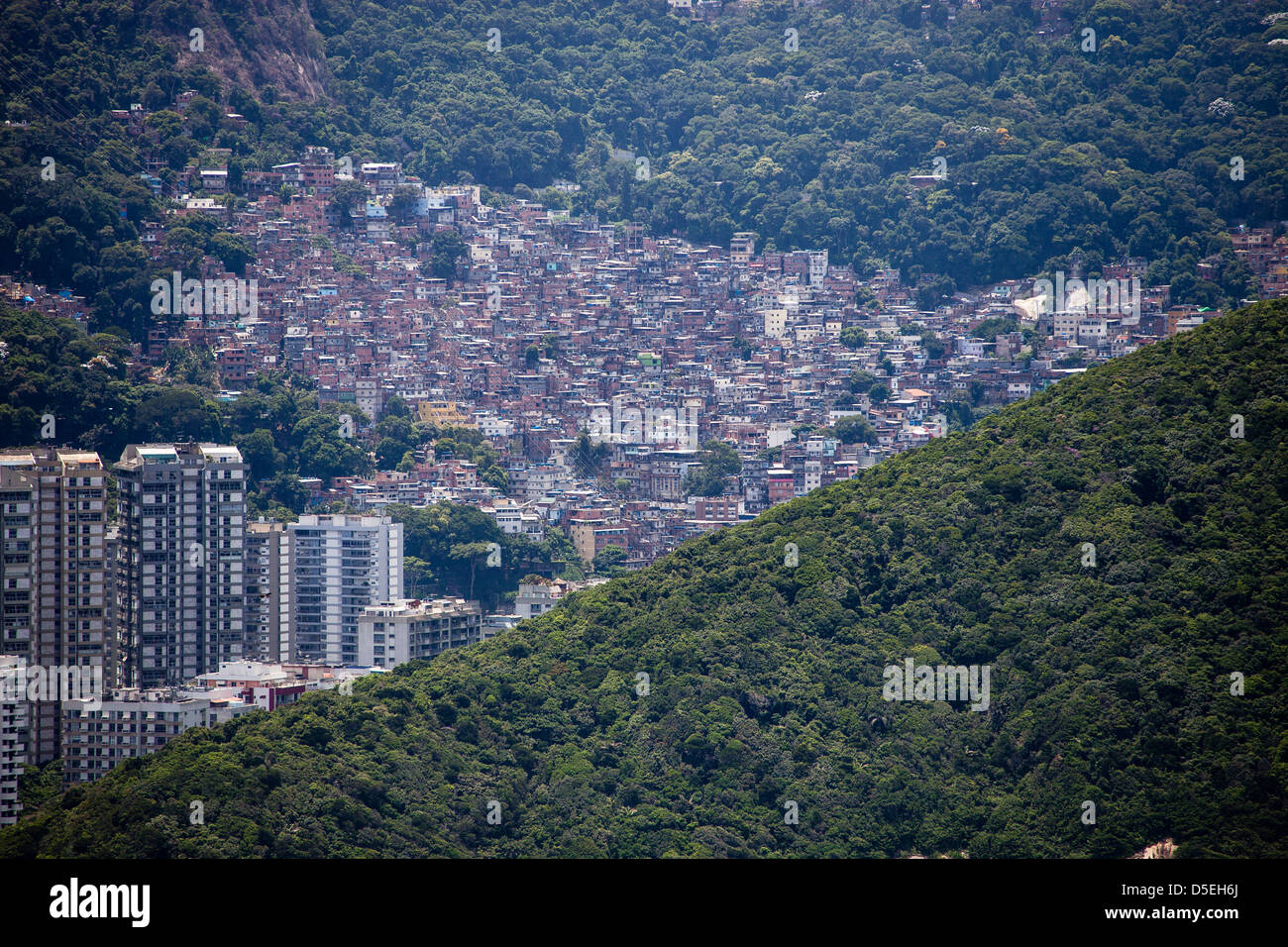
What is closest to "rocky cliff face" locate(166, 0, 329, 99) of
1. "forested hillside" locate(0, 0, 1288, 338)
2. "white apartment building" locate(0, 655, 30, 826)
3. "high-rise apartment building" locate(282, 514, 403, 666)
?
"forested hillside" locate(0, 0, 1288, 338)

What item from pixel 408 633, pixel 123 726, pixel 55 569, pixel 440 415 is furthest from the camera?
pixel 440 415

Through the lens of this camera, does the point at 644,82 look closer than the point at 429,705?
No

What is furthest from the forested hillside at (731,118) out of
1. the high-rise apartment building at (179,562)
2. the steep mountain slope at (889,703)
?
the steep mountain slope at (889,703)

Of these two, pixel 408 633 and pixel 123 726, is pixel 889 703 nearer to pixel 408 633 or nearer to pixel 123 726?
pixel 123 726

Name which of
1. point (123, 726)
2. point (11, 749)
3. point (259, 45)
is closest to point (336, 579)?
point (123, 726)
